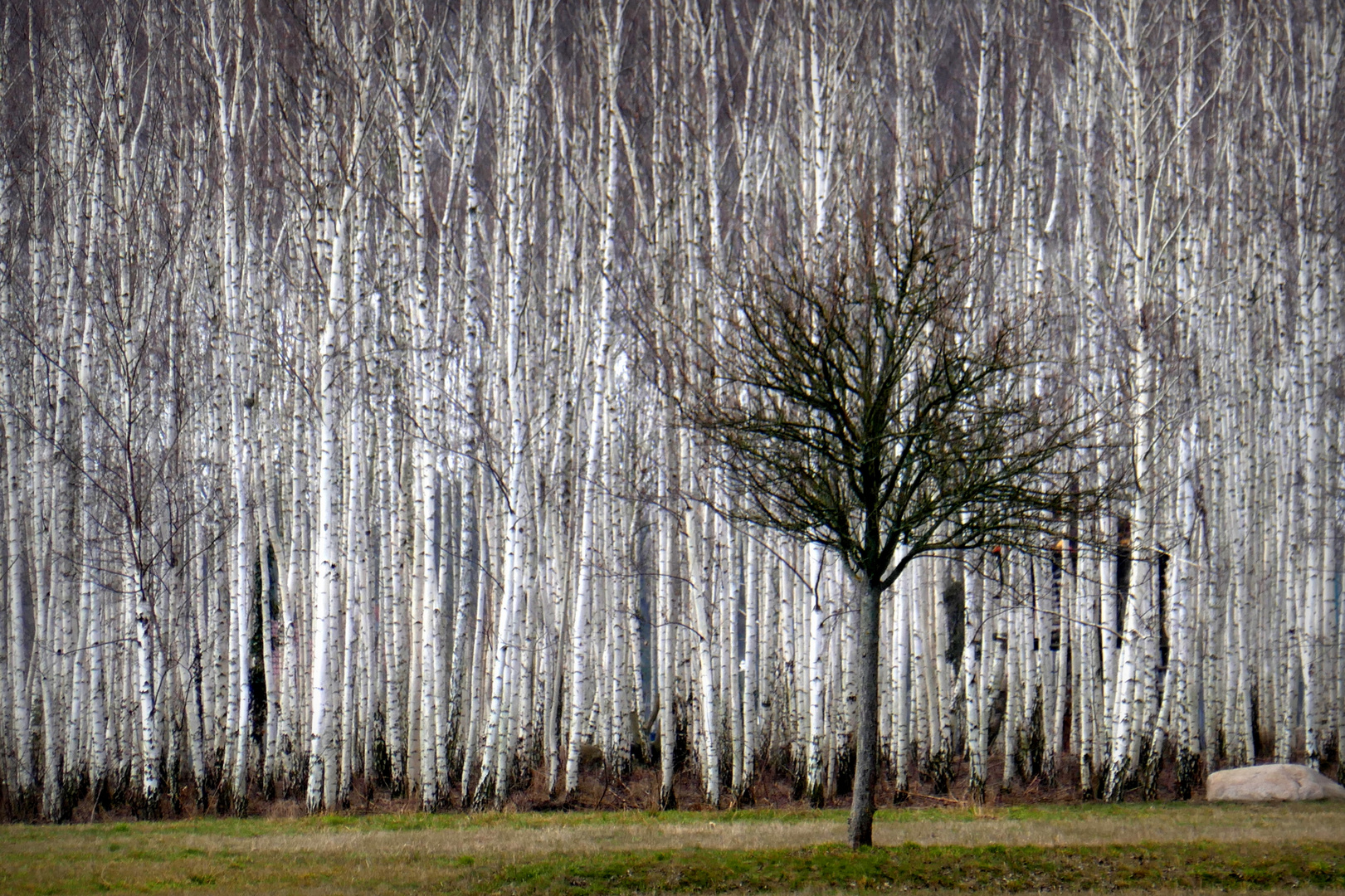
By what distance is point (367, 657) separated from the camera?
535 inches

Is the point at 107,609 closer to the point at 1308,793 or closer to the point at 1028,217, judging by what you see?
the point at 1028,217

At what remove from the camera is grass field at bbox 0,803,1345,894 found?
7.74 meters

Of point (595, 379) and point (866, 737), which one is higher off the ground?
point (595, 379)

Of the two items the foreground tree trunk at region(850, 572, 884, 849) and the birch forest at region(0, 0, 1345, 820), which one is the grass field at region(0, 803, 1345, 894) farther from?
the birch forest at region(0, 0, 1345, 820)

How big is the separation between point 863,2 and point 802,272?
6536mm

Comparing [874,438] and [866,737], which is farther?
[866,737]

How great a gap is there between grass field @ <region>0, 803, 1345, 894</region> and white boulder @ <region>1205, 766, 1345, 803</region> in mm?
1191

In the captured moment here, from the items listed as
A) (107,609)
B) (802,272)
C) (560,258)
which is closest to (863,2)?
(560,258)

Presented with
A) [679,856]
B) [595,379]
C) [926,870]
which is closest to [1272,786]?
[926,870]

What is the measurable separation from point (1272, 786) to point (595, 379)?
9402mm

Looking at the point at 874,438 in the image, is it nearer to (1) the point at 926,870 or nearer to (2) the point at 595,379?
(1) the point at 926,870

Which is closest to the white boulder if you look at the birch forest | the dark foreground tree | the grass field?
the birch forest

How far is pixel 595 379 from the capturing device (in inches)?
529

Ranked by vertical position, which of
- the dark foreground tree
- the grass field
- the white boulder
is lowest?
the white boulder
